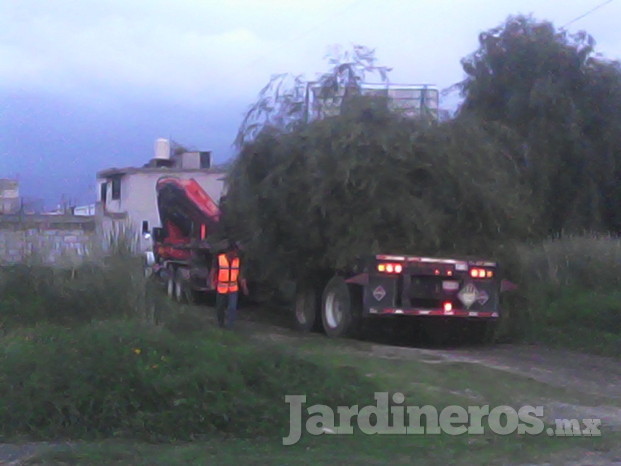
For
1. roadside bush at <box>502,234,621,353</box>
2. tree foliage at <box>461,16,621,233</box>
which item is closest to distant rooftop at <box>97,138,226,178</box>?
tree foliage at <box>461,16,621,233</box>

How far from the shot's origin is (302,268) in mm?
16359

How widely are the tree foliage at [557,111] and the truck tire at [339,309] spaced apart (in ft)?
52.5

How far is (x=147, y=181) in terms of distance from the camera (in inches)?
1299

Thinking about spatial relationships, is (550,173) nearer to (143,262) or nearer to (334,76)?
(334,76)

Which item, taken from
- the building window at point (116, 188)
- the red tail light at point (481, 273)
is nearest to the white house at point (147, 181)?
the building window at point (116, 188)

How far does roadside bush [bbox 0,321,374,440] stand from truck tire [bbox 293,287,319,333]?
680 centimetres

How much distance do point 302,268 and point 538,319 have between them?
4489 millimetres

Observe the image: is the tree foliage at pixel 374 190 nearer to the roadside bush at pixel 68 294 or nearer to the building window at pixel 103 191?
the roadside bush at pixel 68 294

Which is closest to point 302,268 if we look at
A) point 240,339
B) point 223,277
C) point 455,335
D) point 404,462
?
point 223,277

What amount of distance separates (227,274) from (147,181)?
1790 cm

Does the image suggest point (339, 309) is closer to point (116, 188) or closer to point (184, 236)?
point (184, 236)

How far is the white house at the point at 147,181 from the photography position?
2638 cm

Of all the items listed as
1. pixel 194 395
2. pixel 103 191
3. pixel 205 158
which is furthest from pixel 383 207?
pixel 103 191

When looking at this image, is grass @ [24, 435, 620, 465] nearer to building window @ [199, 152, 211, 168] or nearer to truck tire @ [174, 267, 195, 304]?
truck tire @ [174, 267, 195, 304]
